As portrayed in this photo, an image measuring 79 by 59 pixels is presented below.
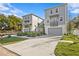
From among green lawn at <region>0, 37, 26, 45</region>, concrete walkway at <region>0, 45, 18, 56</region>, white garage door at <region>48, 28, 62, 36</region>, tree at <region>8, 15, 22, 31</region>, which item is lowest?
concrete walkway at <region>0, 45, 18, 56</region>

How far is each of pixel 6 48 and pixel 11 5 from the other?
2.30 ft

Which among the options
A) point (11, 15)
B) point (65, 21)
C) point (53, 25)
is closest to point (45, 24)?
point (53, 25)

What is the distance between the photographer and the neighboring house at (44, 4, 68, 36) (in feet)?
10.5

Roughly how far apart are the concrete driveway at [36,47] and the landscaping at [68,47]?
10cm

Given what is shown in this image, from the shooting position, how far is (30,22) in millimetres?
3371

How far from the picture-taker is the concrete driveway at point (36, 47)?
10.4ft

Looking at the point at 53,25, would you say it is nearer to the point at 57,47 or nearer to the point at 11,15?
the point at 57,47

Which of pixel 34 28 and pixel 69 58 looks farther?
pixel 34 28

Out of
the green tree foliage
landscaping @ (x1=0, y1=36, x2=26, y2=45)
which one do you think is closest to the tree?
the green tree foliage

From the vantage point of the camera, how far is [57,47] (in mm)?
3193

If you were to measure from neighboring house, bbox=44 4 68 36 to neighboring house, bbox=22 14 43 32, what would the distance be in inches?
5.9

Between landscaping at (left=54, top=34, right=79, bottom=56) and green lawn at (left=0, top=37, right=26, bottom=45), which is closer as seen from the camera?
landscaping at (left=54, top=34, right=79, bottom=56)

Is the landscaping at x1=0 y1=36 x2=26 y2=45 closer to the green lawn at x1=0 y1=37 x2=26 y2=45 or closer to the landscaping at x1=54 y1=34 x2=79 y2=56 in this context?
the green lawn at x1=0 y1=37 x2=26 y2=45

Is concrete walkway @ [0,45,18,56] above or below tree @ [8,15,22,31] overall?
below
